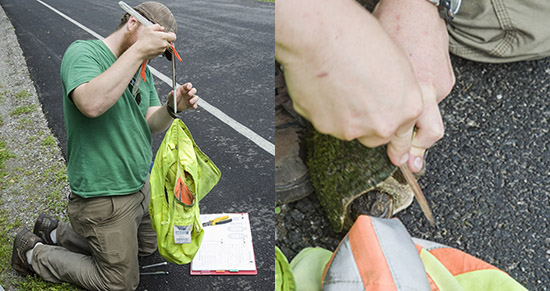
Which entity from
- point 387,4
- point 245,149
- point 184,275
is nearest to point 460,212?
point 387,4

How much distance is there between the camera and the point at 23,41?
1205mm

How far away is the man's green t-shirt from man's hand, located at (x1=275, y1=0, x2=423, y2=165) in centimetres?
59

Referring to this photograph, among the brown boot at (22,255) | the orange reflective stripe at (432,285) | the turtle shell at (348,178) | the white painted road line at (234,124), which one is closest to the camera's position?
the turtle shell at (348,178)

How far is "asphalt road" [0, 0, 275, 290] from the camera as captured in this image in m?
1.14

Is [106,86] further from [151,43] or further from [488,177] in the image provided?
[488,177]

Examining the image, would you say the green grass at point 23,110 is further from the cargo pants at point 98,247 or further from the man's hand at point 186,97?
the man's hand at point 186,97

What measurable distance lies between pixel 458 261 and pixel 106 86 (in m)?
0.58

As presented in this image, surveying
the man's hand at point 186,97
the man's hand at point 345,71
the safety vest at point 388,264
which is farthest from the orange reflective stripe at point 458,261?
the man's hand at point 186,97

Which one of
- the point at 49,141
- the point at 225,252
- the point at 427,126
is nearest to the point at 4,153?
the point at 49,141

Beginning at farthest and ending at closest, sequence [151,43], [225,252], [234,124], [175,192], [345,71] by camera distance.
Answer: [234,124]
[225,252]
[175,192]
[151,43]
[345,71]

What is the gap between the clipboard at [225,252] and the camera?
1.12 metres

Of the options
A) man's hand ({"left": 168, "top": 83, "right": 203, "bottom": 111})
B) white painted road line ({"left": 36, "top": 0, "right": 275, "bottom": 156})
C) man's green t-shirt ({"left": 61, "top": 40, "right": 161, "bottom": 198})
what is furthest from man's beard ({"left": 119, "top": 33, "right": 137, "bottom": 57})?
white painted road line ({"left": 36, "top": 0, "right": 275, "bottom": 156})

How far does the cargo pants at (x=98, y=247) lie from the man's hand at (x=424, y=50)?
2.68 feet

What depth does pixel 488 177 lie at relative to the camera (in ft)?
1.24
